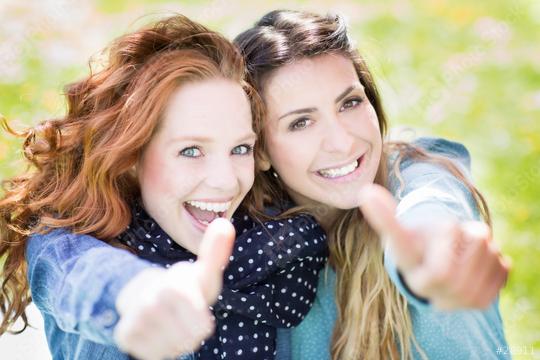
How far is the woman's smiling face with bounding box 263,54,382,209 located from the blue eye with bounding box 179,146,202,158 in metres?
0.30

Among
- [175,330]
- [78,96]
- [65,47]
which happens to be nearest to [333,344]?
[78,96]

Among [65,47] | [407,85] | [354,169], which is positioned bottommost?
[407,85]

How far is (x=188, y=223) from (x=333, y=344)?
66 centimetres

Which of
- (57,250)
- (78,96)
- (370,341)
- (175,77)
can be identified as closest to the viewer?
(57,250)

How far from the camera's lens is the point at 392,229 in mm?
1199

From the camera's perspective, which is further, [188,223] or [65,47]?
[65,47]

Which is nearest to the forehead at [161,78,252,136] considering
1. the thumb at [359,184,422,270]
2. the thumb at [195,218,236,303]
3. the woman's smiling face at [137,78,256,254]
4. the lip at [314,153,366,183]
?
the woman's smiling face at [137,78,256,254]

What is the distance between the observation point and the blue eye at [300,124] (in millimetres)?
2182

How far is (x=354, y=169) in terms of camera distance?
2.23 m

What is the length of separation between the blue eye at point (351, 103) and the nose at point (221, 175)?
465 mm

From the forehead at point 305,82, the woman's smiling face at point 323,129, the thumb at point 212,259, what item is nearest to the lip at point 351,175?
the woman's smiling face at point 323,129

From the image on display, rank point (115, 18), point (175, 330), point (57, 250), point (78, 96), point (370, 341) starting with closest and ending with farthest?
1. point (175, 330)
2. point (57, 250)
3. point (78, 96)
4. point (370, 341)
5. point (115, 18)

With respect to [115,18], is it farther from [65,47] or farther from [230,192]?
[230,192]

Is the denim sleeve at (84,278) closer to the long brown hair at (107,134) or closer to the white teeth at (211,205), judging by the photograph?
the long brown hair at (107,134)
